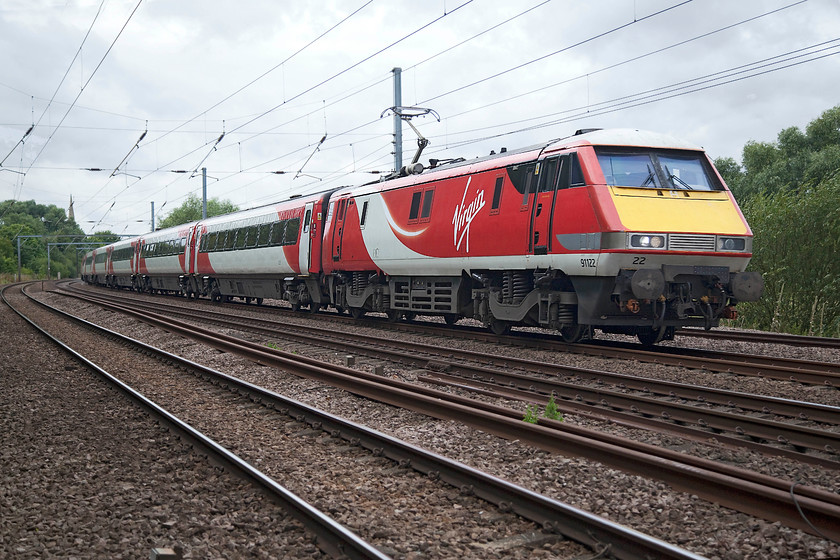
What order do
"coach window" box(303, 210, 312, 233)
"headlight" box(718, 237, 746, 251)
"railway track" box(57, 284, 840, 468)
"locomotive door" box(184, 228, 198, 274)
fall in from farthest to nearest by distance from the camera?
1. "locomotive door" box(184, 228, 198, 274)
2. "coach window" box(303, 210, 312, 233)
3. "headlight" box(718, 237, 746, 251)
4. "railway track" box(57, 284, 840, 468)

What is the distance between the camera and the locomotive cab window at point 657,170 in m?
10.8

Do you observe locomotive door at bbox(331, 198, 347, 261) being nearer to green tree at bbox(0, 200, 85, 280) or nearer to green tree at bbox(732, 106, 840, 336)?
green tree at bbox(732, 106, 840, 336)

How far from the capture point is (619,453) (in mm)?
5168

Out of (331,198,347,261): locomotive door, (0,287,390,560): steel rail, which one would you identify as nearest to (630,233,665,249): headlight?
(0,287,390,560): steel rail

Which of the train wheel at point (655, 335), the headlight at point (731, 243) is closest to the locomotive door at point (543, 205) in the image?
the train wheel at point (655, 335)

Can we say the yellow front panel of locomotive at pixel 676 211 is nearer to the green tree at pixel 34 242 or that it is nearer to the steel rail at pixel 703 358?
the steel rail at pixel 703 358

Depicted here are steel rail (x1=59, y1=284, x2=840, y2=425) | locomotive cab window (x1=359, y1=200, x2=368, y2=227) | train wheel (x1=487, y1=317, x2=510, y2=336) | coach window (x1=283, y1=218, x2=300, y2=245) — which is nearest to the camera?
steel rail (x1=59, y1=284, x2=840, y2=425)

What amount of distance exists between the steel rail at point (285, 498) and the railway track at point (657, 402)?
3166 mm

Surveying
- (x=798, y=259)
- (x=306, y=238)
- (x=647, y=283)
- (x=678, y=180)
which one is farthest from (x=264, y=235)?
(x=647, y=283)

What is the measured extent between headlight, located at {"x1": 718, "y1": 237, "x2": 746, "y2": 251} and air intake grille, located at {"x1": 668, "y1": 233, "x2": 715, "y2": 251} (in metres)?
0.15

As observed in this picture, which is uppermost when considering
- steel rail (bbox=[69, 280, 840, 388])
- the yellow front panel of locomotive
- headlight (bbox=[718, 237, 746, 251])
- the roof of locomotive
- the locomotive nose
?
the roof of locomotive

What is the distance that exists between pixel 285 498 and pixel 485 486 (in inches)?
49.7

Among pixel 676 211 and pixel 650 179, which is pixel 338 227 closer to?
pixel 650 179

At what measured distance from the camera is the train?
412 inches
